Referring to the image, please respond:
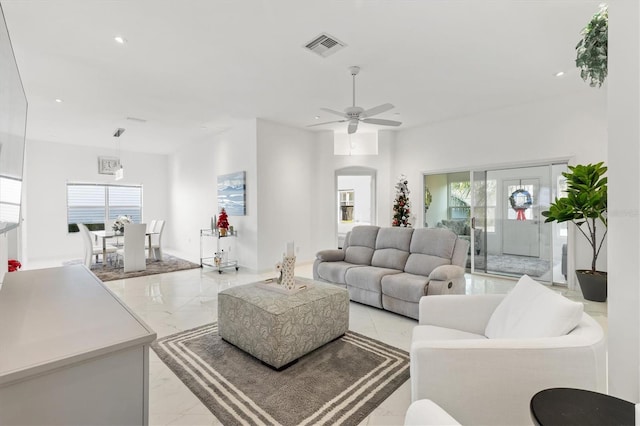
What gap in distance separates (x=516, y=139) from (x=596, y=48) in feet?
11.9

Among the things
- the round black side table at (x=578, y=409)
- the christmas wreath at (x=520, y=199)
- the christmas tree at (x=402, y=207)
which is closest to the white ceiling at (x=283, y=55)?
the christmas wreath at (x=520, y=199)

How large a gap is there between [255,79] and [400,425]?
394cm

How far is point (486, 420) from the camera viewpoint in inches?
52.2

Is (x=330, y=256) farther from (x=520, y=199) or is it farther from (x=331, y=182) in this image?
(x=520, y=199)

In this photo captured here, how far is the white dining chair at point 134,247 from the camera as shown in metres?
5.68

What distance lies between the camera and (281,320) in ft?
7.41

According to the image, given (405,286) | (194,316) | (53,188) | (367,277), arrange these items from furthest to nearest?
(53,188) < (367,277) < (194,316) < (405,286)

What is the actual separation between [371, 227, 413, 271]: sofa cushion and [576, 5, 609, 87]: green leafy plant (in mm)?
2539

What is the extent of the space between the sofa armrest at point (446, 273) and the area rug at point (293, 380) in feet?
3.09

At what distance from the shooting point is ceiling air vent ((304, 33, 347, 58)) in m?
3.01

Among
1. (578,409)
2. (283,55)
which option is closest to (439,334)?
(578,409)

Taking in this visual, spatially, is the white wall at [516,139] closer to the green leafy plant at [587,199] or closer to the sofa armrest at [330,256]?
the green leafy plant at [587,199]

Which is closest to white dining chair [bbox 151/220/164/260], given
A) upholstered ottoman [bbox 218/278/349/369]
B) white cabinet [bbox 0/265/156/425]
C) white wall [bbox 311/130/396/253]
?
white wall [bbox 311/130/396/253]

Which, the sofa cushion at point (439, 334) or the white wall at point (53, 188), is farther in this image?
the white wall at point (53, 188)
